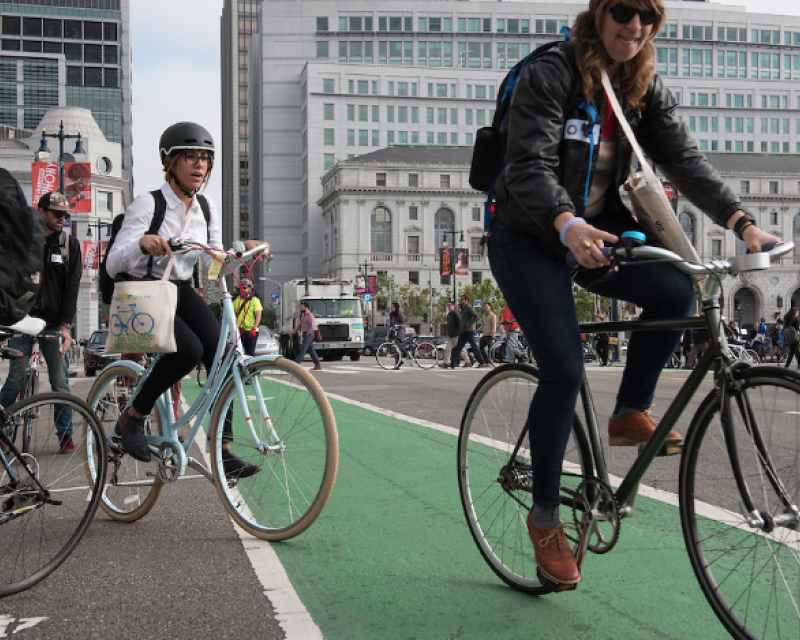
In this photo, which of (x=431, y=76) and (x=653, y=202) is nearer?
(x=653, y=202)

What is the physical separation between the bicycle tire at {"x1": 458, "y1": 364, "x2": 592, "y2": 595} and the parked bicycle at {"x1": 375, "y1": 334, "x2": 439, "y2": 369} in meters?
20.7

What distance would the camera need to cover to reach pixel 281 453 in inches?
144

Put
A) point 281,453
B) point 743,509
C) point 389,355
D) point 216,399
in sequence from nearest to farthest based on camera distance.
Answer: point 743,509
point 281,453
point 216,399
point 389,355

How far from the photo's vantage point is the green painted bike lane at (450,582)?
262cm

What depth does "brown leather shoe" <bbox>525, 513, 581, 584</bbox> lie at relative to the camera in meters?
2.61

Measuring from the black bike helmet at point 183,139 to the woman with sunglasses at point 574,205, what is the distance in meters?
1.83

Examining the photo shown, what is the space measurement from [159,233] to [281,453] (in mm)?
1233

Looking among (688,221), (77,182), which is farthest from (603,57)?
(688,221)

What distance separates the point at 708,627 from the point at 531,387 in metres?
0.95

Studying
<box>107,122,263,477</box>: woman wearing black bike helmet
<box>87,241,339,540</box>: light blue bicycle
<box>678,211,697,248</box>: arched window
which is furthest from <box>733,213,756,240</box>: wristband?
<box>678,211,697,248</box>: arched window

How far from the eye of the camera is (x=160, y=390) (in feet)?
12.9

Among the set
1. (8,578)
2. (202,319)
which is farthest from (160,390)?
(8,578)

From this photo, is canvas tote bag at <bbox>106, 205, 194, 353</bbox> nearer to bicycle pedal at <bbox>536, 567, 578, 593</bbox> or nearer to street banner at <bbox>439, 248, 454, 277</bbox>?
bicycle pedal at <bbox>536, 567, 578, 593</bbox>

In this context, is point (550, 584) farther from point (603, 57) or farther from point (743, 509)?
point (603, 57)
